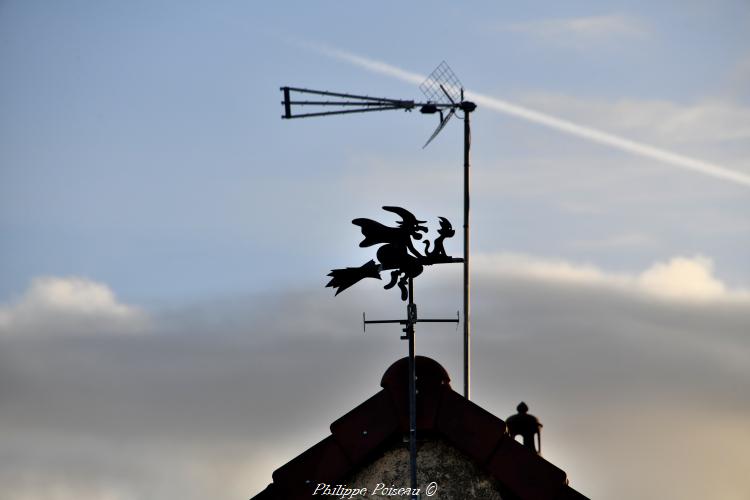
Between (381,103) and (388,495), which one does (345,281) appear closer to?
(388,495)

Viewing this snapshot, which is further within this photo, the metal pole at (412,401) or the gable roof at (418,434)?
the gable roof at (418,434)

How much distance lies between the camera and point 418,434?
728 inches

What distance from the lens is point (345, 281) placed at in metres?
18.7

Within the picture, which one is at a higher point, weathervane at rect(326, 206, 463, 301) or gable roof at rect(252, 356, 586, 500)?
weathervane at rect(326, 206, 463, 301)

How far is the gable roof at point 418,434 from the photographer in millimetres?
18016

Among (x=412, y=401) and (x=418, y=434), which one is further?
(x=418, y=434)

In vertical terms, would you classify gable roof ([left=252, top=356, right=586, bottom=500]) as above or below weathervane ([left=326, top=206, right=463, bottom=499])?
below

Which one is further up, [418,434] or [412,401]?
[412,401]

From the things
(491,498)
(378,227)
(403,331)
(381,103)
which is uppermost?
(381,103)

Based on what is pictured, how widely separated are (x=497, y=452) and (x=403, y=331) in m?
1.63

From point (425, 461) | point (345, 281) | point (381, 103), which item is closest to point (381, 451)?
point (425, 461)

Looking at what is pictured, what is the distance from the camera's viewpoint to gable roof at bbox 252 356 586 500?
18016 millimetres

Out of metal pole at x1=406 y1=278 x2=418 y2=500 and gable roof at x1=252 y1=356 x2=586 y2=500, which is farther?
gable roof at x1=252 y1=356 x2=586 y2=500

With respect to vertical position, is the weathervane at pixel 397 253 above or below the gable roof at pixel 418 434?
above
